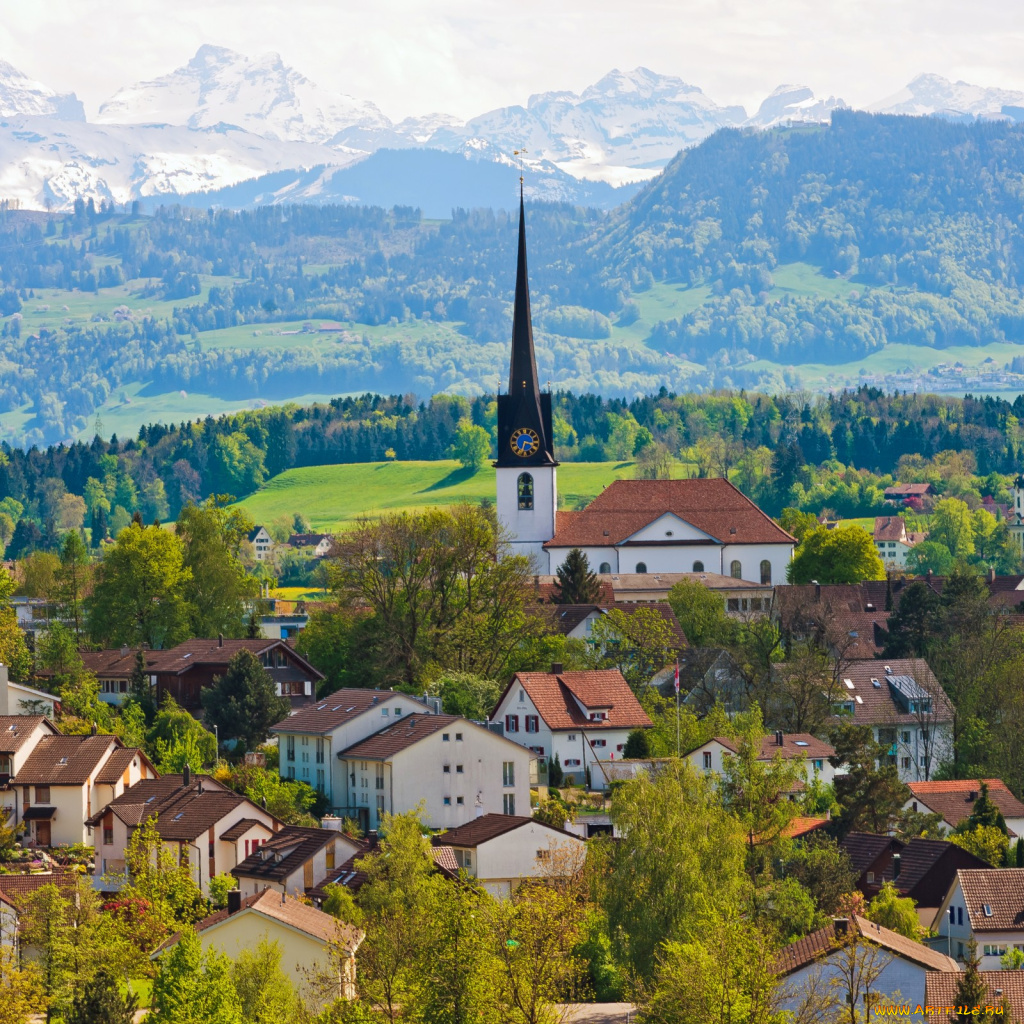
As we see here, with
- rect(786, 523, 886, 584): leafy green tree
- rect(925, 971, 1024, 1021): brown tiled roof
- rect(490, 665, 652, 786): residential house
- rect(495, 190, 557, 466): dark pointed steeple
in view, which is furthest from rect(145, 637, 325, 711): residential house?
rect(925, 971, 1024, 1021): brown tiled roof

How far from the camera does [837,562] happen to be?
376 ft

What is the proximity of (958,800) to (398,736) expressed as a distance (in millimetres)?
18953

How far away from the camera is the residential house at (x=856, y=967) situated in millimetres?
45719

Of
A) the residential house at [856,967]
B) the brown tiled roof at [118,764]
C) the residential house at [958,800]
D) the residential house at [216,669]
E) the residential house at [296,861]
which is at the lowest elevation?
the residential house at [958,800]

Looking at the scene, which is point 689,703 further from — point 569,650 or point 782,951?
point 782,951

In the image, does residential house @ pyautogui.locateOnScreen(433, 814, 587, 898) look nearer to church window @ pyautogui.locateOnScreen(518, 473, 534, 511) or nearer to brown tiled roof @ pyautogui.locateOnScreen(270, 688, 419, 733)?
brown tiled roof @ pyautogui.locateOnScreen(270, 688, 419, 733)

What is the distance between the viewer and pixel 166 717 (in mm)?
80188

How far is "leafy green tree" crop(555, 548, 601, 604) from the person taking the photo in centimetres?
9931

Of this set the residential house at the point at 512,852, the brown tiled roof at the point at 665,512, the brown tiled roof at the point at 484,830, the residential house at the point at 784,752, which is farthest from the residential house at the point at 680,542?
the residential house at the point at 512,852

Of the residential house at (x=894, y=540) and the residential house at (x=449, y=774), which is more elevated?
the residential house at (x=449, y=774)

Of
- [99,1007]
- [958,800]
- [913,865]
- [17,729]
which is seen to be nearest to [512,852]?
[913,865]

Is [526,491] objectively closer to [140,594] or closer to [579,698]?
[140,594]

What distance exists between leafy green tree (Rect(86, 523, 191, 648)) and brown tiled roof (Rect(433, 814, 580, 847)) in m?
32.3

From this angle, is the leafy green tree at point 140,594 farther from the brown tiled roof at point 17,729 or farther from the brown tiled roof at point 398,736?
the brown tiled roof at point 398,736
